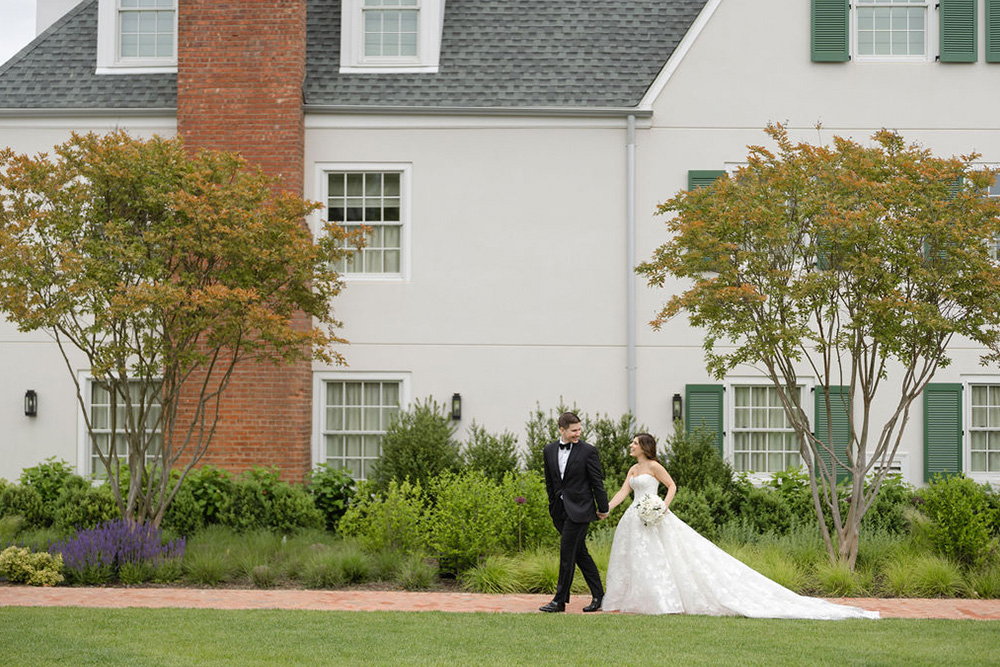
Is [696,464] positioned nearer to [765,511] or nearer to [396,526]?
[765,511]

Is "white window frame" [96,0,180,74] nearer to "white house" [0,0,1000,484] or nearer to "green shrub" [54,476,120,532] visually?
"white house" [0,0,1000,484]

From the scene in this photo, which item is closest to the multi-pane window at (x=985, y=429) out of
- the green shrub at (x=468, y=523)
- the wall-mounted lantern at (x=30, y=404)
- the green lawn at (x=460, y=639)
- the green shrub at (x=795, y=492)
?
the green shrub at (x=795, y=492)

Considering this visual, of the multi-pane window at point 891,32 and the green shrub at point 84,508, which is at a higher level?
the multi-pane window at point 891,32

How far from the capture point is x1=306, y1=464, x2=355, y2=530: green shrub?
14641 mm

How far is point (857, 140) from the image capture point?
1571cm

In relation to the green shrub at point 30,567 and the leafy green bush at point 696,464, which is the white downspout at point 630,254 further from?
the green shrub at point 30,567

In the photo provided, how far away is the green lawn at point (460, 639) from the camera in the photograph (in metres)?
7.60

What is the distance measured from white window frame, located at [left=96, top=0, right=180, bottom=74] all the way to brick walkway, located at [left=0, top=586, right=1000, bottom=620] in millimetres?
8405

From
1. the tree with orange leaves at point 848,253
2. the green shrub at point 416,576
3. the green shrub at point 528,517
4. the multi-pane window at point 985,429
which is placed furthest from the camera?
the multi-pane window at point 985,429

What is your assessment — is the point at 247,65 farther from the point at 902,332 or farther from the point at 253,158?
the point at 902,332

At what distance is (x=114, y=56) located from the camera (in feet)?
53.8

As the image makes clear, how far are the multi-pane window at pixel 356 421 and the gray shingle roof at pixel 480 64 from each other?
4.03 metres

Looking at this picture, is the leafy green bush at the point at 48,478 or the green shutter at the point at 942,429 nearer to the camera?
the leafy green bush at the point at 48,478

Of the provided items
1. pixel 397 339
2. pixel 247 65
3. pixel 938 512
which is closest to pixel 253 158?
pixel 247 65
